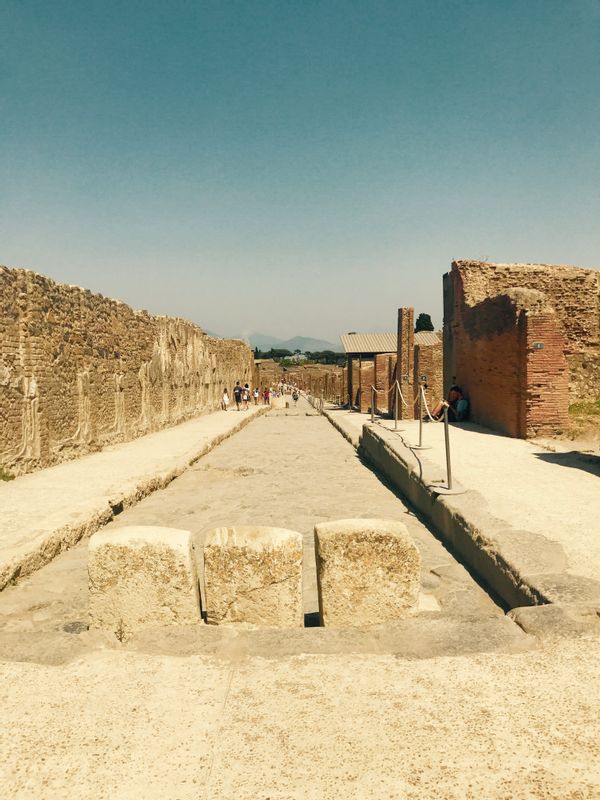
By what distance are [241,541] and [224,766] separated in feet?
3.74

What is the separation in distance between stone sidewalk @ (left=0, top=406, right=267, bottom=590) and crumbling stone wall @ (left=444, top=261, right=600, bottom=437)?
20.3ft

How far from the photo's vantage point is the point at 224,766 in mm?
1715

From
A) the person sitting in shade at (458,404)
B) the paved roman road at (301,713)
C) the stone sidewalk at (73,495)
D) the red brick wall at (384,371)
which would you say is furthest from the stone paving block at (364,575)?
the red brick wall at (384,371)

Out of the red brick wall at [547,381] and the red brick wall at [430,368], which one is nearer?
the red brick wall at [547,381]

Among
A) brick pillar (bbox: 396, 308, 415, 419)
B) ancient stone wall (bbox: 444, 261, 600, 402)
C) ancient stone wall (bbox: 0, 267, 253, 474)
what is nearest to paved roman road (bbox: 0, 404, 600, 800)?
ancient stone wall (bbox: 0, 267, 253, 474)

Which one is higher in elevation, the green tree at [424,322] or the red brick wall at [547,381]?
the green tree at [424,322]

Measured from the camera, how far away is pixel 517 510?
191 inches

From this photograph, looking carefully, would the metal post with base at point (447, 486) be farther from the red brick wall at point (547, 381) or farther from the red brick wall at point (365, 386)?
the red brick wall at point (365, 386)

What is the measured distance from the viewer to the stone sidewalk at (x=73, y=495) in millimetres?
4273

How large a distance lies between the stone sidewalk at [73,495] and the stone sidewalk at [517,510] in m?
3.33

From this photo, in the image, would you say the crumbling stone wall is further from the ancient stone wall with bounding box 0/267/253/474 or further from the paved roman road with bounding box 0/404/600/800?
the paved roman road with bounding box 0/404/600/800

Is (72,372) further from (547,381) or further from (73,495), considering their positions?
(547,381)

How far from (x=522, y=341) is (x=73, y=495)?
8.25m

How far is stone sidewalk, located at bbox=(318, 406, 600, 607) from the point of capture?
3316 mm
